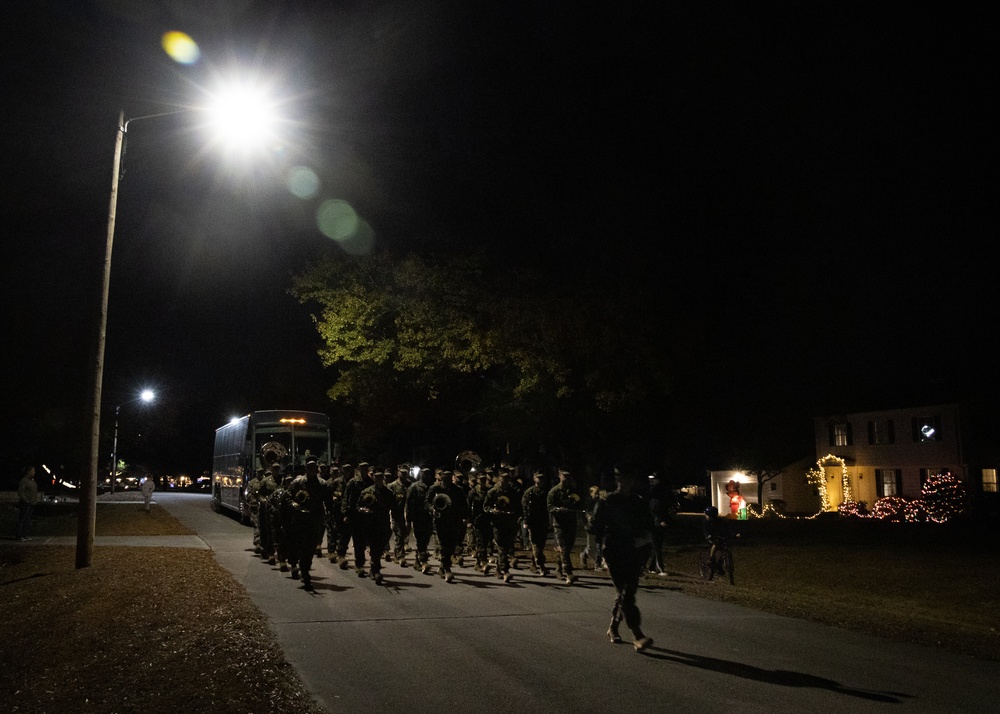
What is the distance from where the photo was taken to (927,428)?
123 ft

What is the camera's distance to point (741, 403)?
24328 millimetres

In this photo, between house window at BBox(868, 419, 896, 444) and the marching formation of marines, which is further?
house window at BBox(868, 419, 896, 444)

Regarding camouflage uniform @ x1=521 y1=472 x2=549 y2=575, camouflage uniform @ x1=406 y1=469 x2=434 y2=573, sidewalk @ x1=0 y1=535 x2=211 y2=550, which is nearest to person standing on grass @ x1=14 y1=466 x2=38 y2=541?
sidewalk @ x1=0 y1=535 x2=211 y2=550

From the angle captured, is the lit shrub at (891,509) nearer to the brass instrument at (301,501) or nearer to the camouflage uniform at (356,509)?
the camouflage uniform at (356,509)

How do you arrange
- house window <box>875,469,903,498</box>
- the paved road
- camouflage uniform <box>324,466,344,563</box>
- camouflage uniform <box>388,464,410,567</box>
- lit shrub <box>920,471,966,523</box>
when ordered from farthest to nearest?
house window <box>875,469,903,498</box>, lit shrub <box>920,471,966,523</box>, camouflage uniform <box>388,464,410,567</box>, camouflage uniform <box>324,466,344,563</box>, the paved road

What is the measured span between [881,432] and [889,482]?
2391 mm

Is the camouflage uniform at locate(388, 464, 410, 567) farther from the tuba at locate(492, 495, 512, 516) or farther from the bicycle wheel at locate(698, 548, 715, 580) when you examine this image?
the bicycle wheel at locate(698, 548, 715, 580)

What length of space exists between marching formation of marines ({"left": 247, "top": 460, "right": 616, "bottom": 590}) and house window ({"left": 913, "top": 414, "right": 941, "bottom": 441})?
93.1ft

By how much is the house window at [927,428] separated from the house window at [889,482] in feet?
6.71

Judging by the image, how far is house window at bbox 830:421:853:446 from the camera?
42125mm

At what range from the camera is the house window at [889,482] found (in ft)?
128

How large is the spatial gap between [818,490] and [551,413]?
23.9 meters

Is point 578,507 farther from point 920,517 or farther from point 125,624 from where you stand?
point 920,517

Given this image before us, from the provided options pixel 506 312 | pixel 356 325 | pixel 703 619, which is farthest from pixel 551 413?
pixel 703 619
